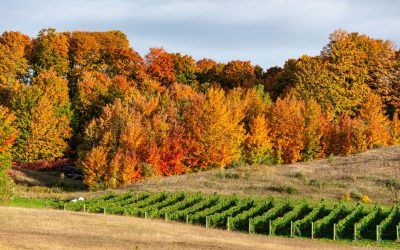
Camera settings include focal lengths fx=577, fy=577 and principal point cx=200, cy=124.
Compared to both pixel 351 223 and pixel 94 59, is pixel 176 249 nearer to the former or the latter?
pixel 351 223

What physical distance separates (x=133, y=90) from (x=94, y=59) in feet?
89.0

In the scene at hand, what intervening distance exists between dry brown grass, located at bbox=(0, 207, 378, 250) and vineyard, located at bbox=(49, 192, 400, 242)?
12.7 feet

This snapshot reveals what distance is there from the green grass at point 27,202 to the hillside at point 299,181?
152 inches

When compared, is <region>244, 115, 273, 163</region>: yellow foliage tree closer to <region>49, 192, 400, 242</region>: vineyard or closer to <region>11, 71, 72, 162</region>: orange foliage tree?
<region>49, 192, 400, 242</region>: vineyard

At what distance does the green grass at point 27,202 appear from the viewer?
67306 millimetres

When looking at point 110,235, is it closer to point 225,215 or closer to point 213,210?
point 225,215

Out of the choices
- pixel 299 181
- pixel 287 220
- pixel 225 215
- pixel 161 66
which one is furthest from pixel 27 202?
pixel 161 66

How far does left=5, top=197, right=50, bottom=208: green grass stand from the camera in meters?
67.3

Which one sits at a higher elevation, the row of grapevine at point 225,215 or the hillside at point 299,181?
the hillside at point 299,181

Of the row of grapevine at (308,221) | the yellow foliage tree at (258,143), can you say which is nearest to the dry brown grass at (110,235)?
the row of grapevine at (308,221)

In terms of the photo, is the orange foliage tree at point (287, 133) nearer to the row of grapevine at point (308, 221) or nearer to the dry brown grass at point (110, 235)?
the row of grapevine at point (308, 221)

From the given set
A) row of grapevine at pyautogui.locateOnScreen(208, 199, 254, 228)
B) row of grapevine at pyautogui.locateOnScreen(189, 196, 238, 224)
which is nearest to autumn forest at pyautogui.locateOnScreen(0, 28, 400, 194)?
row of grapevine at pyautogui.locateOnScreen(189, 196, 238, 224)

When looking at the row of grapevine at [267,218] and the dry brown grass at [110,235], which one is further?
Result: the row of grapevine at [267,218]

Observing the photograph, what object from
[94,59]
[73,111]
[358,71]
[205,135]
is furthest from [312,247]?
[94,59]
